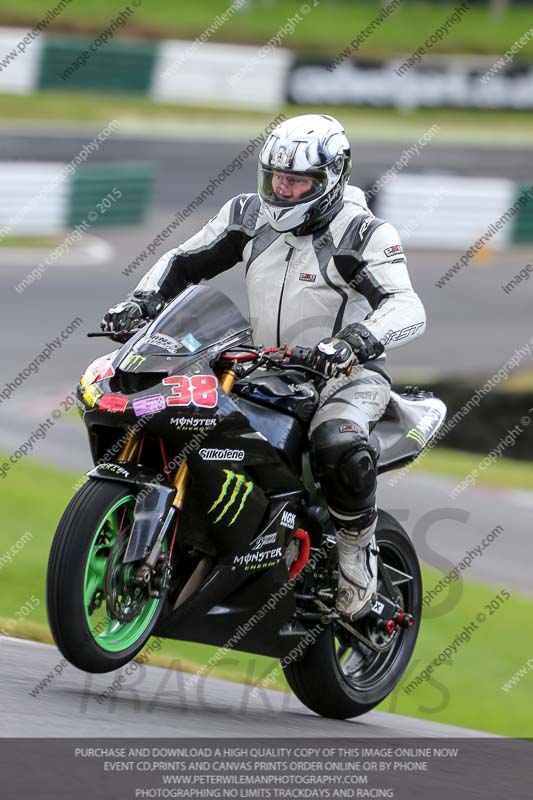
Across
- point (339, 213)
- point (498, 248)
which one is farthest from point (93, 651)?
point (498, 248)

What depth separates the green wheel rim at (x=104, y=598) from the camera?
16.5 feet

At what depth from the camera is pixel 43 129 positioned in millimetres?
26234

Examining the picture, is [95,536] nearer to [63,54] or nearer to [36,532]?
[36,532]

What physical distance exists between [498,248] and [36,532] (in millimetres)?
15592

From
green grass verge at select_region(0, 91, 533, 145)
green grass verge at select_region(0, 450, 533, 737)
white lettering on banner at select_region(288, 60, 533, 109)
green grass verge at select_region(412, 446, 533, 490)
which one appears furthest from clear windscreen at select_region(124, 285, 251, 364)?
white lettering on banner at select_region(288, 60, 533, 109)

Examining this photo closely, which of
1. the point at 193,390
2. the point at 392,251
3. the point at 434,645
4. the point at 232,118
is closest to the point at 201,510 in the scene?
the point at 193,390

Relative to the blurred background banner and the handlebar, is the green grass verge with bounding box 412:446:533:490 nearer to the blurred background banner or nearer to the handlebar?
the blurred background banner

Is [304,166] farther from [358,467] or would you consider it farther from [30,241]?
[30,241]

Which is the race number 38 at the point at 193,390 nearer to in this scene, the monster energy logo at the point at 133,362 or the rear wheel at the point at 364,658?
the monster energy logo at the point at 133,362

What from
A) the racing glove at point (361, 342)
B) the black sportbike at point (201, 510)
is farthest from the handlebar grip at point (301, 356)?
the racing glove at point (361, 342)

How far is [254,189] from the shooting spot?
24281 millimetres

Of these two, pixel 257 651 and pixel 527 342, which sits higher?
pixel 257 651

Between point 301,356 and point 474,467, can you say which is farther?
point 474,467

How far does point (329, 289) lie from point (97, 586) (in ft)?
5.34
